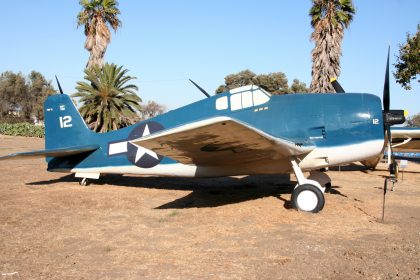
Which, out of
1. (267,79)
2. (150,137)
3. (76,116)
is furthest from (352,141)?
(267,79)

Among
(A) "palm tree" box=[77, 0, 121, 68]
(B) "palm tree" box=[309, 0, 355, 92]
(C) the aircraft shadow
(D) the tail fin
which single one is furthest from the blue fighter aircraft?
(A) "palm tree" box=[77, 0, 121, 68]

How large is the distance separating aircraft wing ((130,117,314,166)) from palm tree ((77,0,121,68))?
1137 inches

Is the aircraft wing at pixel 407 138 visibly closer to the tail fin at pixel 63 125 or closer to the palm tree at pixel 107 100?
the tail fin at pixel 63 125

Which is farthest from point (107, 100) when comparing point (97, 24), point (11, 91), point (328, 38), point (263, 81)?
point (11, 91)

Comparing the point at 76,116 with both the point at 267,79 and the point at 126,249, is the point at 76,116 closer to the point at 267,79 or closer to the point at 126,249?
the point at 126,249

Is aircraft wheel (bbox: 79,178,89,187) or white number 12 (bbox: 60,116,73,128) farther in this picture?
white number 12 (bbox: 60,116,73,128)

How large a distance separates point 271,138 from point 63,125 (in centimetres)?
729

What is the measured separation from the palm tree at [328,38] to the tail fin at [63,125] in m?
18.2

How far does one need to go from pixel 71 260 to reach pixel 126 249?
2.51ft

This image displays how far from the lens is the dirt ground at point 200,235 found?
423 centimetres

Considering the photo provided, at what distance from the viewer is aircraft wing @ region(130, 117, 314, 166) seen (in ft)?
18.2

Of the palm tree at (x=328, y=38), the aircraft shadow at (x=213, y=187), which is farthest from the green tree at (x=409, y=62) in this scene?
the aircraft shadow at (x=213, y=187)

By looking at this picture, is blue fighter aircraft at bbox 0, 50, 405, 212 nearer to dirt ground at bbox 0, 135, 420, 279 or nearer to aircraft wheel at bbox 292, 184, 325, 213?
aircraft wheel at bbox 292, 184, 325, 213

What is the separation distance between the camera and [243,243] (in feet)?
17.4
